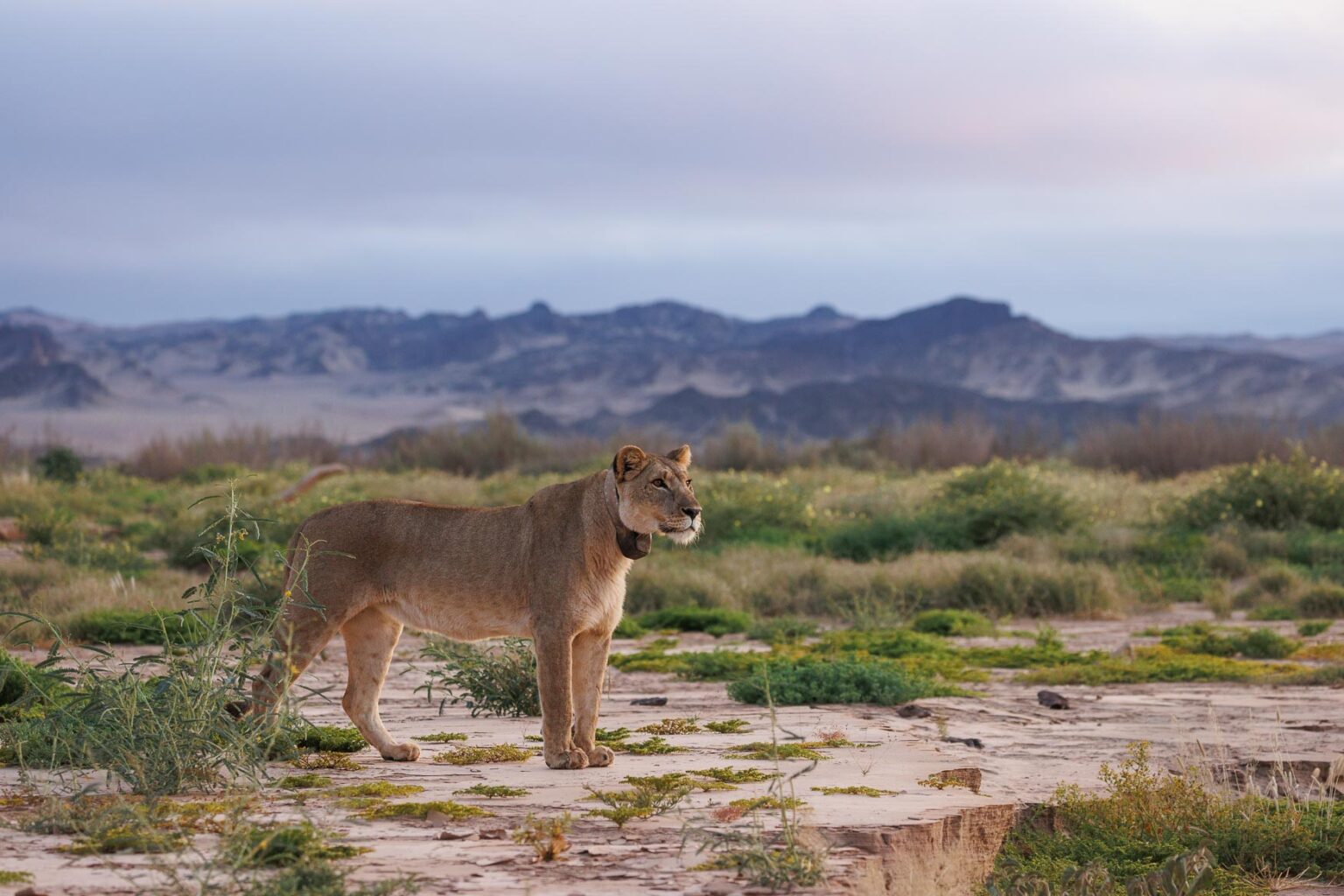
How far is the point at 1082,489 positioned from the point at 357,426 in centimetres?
6496

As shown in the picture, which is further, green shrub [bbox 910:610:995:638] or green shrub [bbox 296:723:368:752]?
green shrub [bbox 910:610:995:638]

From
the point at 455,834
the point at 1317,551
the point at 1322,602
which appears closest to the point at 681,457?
the point at 455,834

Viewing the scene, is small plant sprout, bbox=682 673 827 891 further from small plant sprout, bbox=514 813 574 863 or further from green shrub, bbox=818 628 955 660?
green shrub, bbox=818 628 955 660

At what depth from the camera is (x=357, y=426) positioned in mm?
84125

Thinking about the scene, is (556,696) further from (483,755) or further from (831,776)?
(831,776)

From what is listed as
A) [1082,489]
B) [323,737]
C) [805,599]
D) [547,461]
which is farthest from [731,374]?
[323,737]

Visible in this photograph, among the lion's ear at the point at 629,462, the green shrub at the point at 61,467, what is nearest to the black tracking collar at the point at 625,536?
the lion's ear at the point at 629,462

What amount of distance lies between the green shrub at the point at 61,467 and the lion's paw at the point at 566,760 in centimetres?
2354

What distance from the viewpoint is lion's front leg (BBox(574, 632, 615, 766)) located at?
7.22 meters

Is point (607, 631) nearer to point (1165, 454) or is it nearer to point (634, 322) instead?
point (1165, 454)

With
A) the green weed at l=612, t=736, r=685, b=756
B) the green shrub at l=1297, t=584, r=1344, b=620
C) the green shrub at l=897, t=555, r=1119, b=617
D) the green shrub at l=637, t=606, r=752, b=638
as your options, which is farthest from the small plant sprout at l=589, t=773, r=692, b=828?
the green shrub at l=1297, t=584, r=1344, b=620

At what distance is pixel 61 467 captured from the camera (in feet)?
94.9

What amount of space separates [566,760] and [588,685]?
386 millimetres

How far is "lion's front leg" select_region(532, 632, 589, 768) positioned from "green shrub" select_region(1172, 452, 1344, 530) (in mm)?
15252
